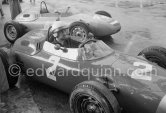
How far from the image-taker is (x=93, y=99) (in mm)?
3988

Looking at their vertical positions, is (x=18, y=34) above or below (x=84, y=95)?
below

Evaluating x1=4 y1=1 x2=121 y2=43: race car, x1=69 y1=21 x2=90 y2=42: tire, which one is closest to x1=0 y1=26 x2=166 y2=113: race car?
x1=69 y1=21 x2=90 y2=42: tire

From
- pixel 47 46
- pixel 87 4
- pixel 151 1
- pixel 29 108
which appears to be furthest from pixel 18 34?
pixel 151 1

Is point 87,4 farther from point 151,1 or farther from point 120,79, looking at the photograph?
point 120,79

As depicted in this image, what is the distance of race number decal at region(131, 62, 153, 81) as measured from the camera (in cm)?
424

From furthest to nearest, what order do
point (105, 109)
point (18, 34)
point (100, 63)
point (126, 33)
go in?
1. point (126, 33)
2. point (18, 34)
3. point (100, 63)
4. point (105, 109)

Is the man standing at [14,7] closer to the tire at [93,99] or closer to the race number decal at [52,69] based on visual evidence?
the race number decal at [52,69]

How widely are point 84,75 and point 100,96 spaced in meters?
0.72

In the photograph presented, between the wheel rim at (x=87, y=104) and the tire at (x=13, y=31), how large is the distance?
469 cm

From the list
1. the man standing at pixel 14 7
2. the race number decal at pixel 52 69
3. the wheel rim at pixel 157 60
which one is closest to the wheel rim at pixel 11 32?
the man standing at pixel 14 7

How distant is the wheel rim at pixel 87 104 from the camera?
12.9 feet

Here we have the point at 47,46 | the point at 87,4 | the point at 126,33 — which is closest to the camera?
the point at 47,46

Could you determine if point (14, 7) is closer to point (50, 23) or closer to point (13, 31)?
point (13, 31)

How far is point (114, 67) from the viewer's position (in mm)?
4469
